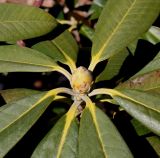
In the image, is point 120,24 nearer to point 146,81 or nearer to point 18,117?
point 146,81

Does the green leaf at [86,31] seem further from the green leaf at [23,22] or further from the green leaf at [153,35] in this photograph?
the green leaf at [23,22]

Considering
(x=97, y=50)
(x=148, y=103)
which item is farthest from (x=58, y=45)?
(x=148, y=103)

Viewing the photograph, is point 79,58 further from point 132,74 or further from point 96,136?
point 96,136

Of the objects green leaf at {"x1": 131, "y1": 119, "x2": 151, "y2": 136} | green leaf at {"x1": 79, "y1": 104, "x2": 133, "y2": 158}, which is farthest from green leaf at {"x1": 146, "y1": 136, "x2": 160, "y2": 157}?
green leaf at {"x1": 79, "y1": 104, "x2": 133, "y2": 158}

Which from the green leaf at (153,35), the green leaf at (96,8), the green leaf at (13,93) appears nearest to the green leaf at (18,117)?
the green leaf at (13,93)

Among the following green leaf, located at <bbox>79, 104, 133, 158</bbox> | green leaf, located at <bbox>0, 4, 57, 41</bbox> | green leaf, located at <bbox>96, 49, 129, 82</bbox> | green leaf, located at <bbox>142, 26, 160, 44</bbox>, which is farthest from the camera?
green leaf, located at <bbox>142, 26, 160, 44</bbox>

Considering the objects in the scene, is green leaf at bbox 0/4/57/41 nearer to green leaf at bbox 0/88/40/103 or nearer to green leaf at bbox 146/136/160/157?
green leaf at bbox 0/88/40/103
